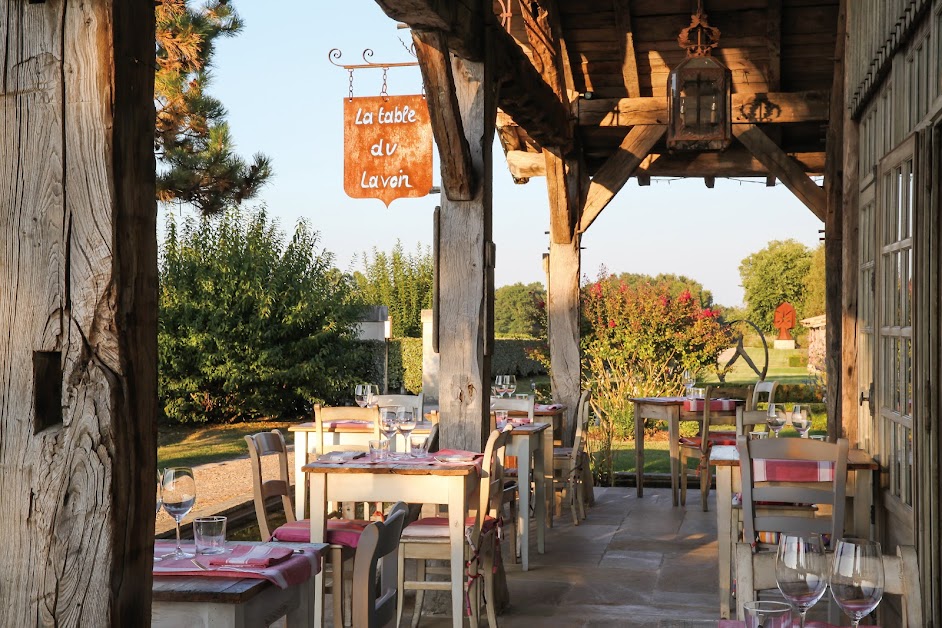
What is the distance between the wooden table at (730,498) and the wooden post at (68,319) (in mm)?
3365

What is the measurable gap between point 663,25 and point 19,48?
297 inches

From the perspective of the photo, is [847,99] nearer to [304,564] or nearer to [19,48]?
[304,564]

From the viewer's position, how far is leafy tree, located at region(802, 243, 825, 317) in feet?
106

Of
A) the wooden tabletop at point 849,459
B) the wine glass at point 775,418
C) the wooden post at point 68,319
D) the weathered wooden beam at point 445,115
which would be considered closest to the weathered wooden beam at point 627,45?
the weathered wooden beam at point 445,115

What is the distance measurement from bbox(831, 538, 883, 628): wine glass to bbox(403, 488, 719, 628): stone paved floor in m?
3.11

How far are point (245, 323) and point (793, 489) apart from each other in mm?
10726

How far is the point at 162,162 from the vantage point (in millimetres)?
10773

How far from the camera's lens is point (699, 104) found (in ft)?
23.2

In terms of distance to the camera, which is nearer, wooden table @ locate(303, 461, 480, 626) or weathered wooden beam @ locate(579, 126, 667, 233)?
wooden table @ locate(303, 461, 480, 626)

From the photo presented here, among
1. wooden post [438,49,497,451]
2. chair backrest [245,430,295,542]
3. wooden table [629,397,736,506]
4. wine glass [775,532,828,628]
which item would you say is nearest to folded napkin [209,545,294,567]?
wine glass [775,532,828,628]

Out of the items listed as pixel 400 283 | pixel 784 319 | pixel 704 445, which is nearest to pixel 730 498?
pixel 704 445

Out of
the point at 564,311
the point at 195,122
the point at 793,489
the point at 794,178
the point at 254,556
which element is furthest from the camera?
the point at 195,122

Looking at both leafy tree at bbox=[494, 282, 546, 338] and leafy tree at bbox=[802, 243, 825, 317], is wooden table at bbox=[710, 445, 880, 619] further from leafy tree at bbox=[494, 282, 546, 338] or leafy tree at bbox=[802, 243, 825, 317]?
leafy tree at bbox=[802, 243, 825, 317]

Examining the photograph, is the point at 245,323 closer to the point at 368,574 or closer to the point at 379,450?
the point at 379,450
